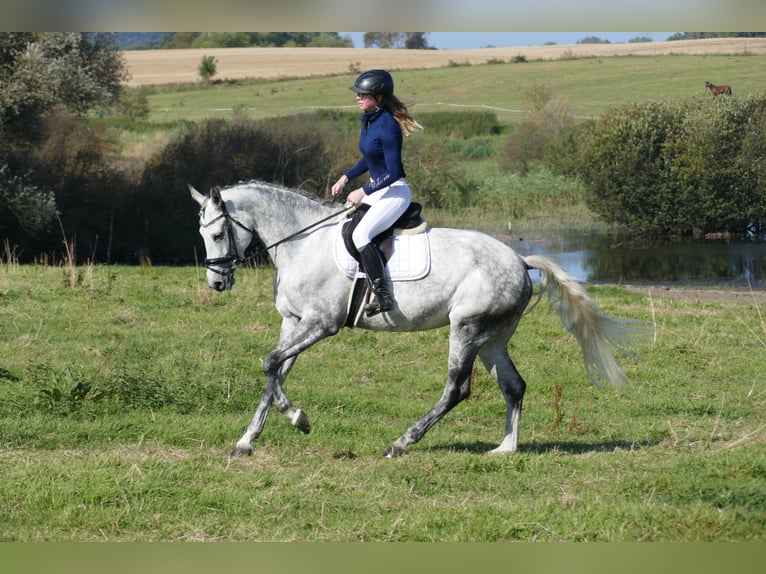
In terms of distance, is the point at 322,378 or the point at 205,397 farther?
the point at 322,378

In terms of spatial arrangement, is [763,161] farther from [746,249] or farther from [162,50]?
[162,50]

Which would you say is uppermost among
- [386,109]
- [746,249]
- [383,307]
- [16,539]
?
[386,109]

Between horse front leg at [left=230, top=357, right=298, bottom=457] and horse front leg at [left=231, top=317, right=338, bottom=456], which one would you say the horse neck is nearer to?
horse front leg at [left=231, top=317, right=338, bottom=456]

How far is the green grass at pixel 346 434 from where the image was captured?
6.54m

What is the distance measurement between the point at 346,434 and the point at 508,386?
1715 mm

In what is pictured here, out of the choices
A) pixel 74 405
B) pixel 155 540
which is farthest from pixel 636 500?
pixel 74 405

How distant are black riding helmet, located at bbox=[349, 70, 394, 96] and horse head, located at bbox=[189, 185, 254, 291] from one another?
4.99 feet

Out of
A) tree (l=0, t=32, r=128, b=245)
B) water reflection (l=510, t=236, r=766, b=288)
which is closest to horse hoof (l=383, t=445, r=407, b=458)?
water reflection (l=510, t=236, r=766, b=288)

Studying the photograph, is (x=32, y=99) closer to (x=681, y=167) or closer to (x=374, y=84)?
(x=681, y=167)

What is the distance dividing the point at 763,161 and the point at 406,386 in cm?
2488

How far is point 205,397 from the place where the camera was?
10.7 meters

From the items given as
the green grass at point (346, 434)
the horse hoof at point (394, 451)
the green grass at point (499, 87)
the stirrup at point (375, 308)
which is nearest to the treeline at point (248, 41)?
the green grass at point (499, 87)

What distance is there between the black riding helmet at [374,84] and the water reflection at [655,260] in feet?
59.3

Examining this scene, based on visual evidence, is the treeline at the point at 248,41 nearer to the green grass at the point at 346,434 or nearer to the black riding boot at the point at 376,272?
the green grass at the point at 346,434
